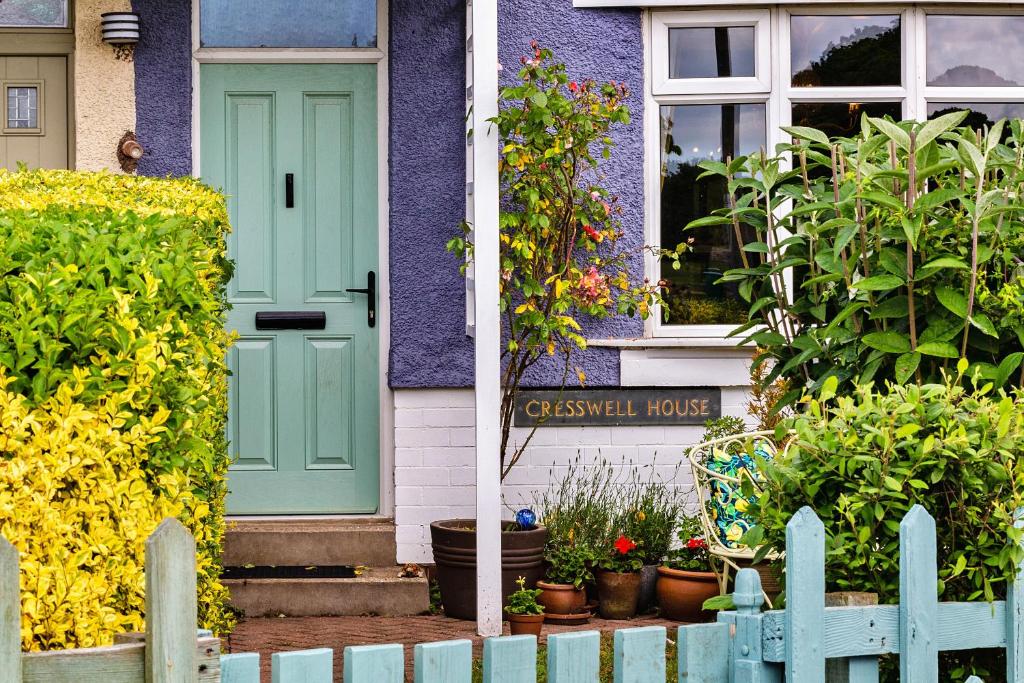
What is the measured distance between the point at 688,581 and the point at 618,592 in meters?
0.35

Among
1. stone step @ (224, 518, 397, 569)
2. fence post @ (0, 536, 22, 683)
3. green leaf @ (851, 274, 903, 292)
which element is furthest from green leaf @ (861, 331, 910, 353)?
stone step @ (224, 518, 397, 569)

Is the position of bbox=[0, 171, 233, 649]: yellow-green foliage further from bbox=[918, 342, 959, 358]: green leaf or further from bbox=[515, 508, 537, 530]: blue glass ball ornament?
bbox=[515, 508, 537, 530]: blue glass ball ornament

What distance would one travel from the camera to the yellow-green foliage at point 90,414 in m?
2.49

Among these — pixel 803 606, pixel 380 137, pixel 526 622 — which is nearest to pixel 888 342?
pixel 803 606

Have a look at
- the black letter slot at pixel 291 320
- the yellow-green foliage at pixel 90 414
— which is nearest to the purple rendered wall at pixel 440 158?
the black letter slot at pixel 291 320

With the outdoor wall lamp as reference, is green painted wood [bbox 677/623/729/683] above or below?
below

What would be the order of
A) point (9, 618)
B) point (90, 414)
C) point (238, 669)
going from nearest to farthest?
point (9, 618) < point (238, 669) < point (90, 414)

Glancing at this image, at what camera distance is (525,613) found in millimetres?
5824

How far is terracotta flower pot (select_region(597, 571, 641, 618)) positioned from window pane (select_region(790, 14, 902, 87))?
286 cm

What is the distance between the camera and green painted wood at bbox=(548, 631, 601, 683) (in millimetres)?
2428

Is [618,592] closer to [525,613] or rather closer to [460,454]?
[525,613]

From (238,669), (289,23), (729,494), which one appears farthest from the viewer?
(289,23)

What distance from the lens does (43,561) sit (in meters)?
2.49

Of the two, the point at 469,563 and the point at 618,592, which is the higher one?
the point at 469,563
